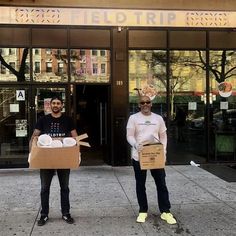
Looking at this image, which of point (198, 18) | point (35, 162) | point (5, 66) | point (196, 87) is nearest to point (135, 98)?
point (196, 87)

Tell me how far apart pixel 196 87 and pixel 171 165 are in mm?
2115

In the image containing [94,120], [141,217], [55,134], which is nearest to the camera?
[55,134]

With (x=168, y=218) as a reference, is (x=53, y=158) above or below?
above

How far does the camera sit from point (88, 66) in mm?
10547

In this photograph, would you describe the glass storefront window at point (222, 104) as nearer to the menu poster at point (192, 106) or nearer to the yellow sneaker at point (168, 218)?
the menu poster at point (192, 106)

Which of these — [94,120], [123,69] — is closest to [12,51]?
[123,69]

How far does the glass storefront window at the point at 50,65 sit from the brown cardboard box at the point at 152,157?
5.24m

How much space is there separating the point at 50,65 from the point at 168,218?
574 cm

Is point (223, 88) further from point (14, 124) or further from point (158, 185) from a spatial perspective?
point (158, 185)

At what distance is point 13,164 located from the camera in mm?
10414

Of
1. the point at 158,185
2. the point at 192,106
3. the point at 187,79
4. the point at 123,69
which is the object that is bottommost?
the point at 158,185

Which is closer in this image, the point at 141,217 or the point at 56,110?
the point at 56,110

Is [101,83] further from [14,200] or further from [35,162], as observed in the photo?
[35,162]

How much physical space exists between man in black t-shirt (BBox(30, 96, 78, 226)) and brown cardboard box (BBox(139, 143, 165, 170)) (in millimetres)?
1034
